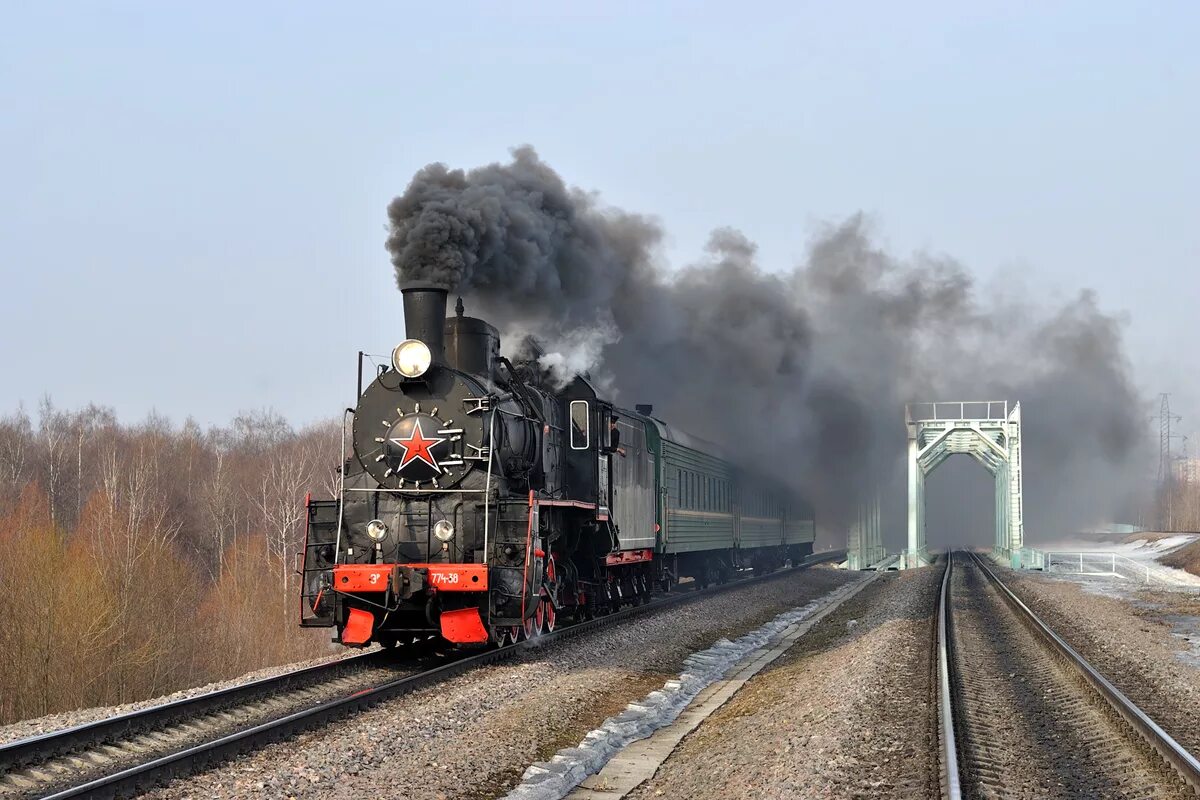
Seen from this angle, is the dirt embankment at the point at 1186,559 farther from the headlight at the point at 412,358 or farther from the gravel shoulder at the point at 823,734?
the headlight at the point at 412,358

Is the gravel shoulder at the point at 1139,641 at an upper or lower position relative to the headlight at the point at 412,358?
lower

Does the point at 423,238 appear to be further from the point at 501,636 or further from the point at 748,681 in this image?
the point at 748,681

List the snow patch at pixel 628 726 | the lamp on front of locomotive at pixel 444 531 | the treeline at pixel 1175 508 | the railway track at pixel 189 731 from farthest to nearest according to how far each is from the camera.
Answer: the treeline at pixel 1175 508 → the lamp on front of locomotive at pixel 444 531 → the snow patch at pixel 628 726 → the railway track at pixel 189 731

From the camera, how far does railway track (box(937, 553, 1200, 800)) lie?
7770 mm

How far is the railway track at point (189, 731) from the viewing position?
7488mm

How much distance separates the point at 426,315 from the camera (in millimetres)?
13477

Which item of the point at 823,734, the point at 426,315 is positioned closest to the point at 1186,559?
the point at 426,315

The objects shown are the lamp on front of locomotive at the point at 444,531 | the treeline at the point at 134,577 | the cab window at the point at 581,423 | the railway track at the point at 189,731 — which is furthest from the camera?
the treeline at the point at 134,577

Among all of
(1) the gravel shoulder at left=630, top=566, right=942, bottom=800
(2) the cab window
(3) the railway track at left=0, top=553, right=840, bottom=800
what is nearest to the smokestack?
(2) the cab window

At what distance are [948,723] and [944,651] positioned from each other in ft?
19.6

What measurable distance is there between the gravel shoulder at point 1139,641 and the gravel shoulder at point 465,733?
5351 millimetres

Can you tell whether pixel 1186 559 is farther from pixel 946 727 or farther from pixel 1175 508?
pixel 1175 508

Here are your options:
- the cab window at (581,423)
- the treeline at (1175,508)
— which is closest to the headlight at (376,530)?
the cab window at (581,423)

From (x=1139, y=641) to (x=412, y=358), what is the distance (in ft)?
40.7
